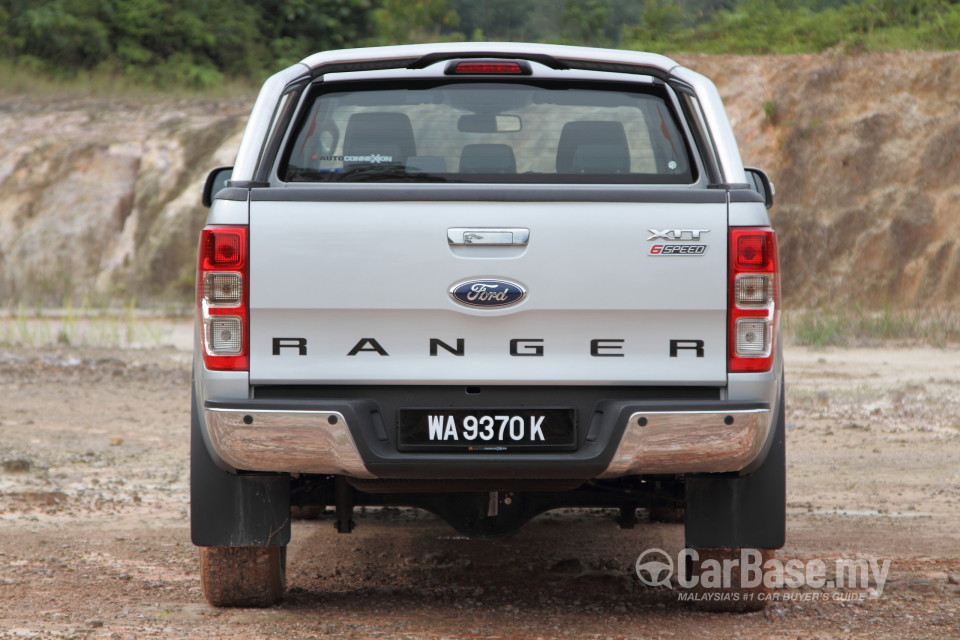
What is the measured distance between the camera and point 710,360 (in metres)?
3.87

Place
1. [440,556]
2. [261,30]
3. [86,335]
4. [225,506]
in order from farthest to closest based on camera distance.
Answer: [261,30], [86,335], [440,556], [225,506]

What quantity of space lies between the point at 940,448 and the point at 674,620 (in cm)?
479

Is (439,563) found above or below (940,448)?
above

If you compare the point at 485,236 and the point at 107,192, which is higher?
the point at 485,236

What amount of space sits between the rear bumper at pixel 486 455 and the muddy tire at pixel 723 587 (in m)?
0.60

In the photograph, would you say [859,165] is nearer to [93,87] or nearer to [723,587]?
[93,87]

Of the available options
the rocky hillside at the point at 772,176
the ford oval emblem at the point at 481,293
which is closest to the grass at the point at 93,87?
the rocky hillside at the point at 772,176

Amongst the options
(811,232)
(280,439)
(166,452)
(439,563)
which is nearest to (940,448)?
(439,563)

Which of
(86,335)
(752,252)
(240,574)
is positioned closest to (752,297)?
(752,252)

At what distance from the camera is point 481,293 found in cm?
386

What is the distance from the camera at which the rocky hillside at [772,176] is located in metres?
22.4

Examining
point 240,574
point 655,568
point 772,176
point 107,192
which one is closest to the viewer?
point 240,574

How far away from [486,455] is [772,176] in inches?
819

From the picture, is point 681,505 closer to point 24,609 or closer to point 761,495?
point 761,495
